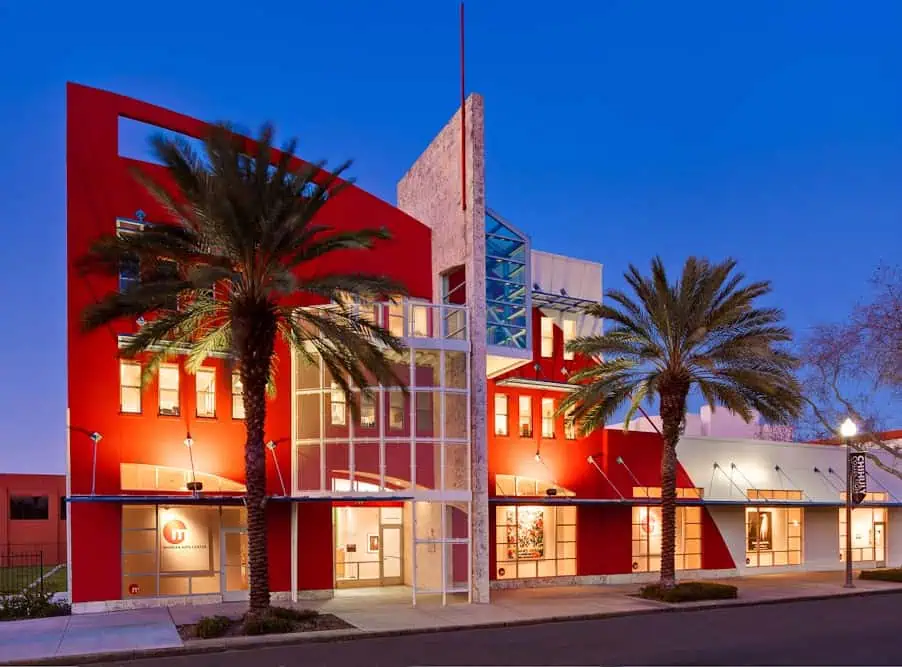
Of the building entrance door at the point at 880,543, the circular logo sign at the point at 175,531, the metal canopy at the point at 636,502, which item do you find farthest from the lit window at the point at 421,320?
the building entrance door at the point at 880,543

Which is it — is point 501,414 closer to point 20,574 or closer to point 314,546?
point 314,546

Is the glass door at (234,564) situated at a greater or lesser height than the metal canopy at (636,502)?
lesser

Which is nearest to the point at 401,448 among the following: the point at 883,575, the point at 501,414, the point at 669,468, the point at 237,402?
the point at 237,402

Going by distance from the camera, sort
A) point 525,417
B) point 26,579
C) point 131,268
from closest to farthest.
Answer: point 131,268, point 525,417, point 26,579

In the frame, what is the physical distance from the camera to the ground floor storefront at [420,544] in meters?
22.4

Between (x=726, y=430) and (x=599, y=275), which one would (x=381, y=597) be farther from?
(x=726, y=430)

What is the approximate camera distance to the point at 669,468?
86.6 feet

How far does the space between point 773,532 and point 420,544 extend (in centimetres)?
1620

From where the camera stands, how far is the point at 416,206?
29.5 meters

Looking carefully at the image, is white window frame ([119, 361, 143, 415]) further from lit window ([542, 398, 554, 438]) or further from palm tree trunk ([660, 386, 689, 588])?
palm tree trunk ([660, 386, 689, 588])

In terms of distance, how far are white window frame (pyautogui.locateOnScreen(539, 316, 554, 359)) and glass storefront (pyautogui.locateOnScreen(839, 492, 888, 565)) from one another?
15.8 meters

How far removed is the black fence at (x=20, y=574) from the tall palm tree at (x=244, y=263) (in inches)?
306

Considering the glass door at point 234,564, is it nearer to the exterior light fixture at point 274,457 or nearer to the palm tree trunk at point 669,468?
the exterior light fixture at point 274,457

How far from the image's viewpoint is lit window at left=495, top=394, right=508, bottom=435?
2898 centimetres
